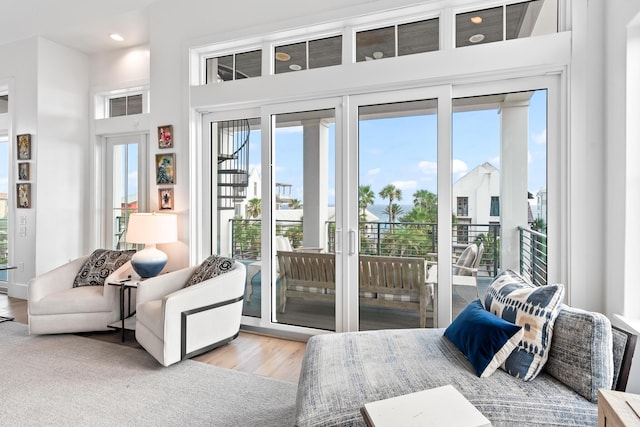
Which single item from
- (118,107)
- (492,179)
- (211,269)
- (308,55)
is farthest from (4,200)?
(492,179)

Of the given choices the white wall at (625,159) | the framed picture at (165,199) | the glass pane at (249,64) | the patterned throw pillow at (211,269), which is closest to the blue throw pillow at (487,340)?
the white wall at (625,159)

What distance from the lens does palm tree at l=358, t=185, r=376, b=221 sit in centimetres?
313

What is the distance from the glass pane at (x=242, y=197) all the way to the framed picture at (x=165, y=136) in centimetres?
43

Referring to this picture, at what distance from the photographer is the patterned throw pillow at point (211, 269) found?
322cm

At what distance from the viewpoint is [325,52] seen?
3.29 meters

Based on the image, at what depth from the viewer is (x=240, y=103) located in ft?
11.6

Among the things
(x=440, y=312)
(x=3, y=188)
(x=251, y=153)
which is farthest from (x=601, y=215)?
(x=3, y=188)

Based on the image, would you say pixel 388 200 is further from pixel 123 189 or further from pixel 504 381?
pixel 123 189

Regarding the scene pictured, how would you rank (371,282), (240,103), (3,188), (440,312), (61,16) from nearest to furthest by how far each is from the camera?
(440,312), (371,282), (240,103), (61,16), (3,188)

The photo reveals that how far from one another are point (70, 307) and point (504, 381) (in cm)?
349

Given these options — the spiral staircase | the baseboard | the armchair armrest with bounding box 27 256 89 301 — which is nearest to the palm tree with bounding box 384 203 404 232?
the spiral staircase

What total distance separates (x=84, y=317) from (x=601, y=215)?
421cm

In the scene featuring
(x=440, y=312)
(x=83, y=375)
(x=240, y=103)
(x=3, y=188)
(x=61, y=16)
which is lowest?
(x=83, y=375)

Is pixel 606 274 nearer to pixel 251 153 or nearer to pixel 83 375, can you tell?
pixel 251 153
